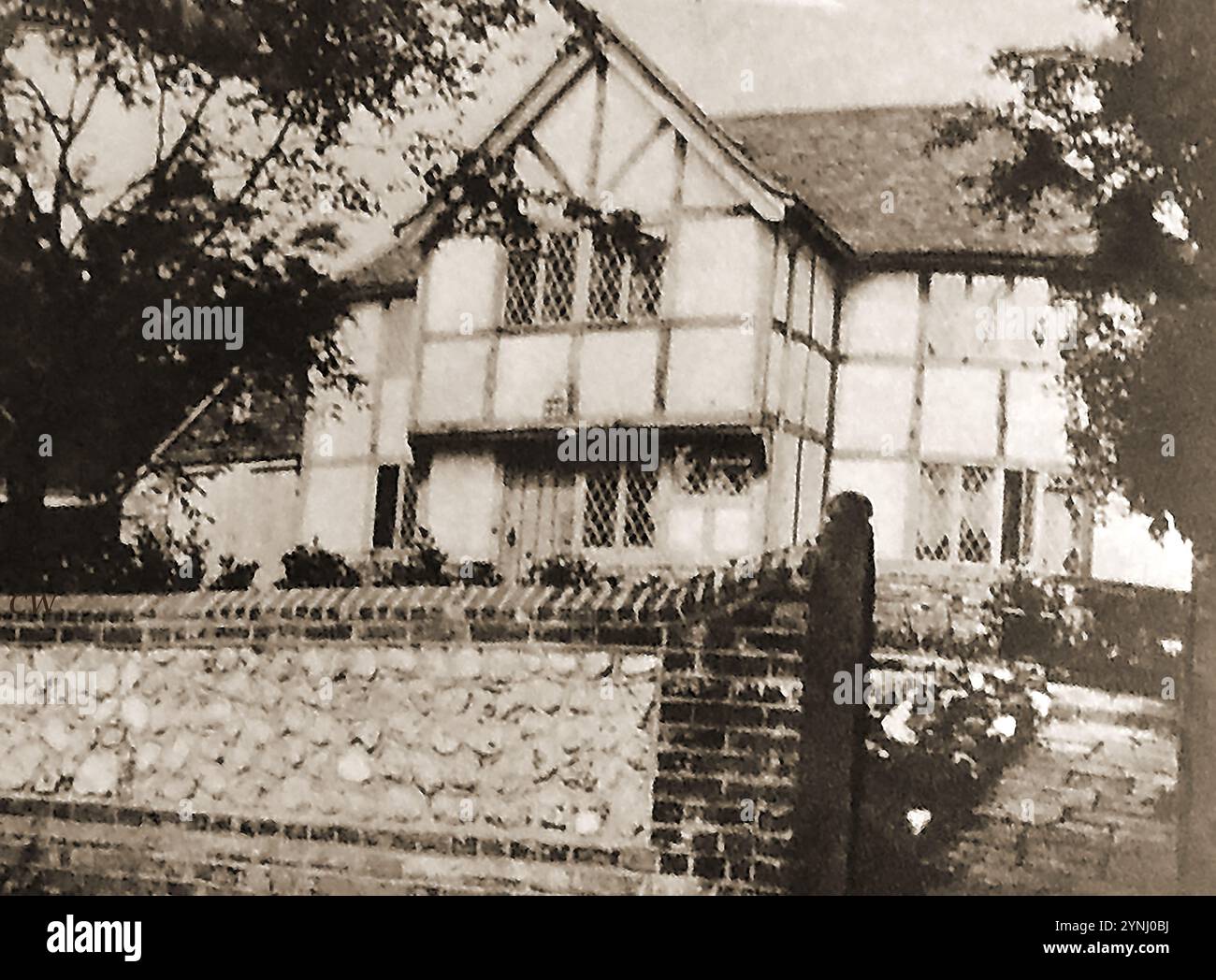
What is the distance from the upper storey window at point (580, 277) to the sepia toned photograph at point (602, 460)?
2 centimetres

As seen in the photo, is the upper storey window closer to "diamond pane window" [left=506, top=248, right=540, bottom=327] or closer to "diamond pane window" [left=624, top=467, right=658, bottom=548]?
"diamond pane window" [left=506, top=248, right=540, bottom=327]

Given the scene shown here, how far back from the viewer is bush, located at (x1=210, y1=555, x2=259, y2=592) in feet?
10.7

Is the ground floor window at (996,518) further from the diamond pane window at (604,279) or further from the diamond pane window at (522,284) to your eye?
the diamond pane window at (522,284)

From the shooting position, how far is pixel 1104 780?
306 centimetres

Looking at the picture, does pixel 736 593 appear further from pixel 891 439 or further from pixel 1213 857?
pixel 1213 857

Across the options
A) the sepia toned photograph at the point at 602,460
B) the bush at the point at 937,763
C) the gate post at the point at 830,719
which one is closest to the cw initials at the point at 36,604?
the sepia toned photograph at the point at 602,460

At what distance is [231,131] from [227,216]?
26 cm

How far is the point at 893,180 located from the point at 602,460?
1.26 metres

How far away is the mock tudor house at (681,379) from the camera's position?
3.15 metres

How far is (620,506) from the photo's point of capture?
131 inches

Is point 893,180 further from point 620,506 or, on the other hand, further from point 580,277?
point 620,506
